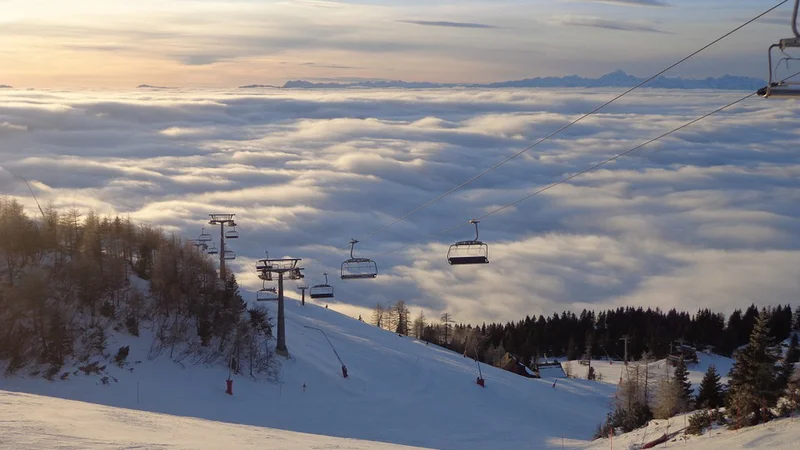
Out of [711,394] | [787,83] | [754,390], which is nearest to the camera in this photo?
[787,83]

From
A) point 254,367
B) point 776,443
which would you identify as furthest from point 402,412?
point 776,443

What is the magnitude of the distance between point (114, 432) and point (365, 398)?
16.8 metres

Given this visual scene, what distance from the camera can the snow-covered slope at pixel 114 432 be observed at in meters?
17.6

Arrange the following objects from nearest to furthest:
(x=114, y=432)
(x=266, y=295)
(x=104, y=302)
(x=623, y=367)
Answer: (x=114, y=432), (x=104, y=302), (x=266, y=295), (x=623, y=367)

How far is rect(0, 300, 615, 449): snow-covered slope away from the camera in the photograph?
30.8 meters

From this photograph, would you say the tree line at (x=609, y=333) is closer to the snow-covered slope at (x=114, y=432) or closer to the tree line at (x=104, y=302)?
the tree line at (x=104, y=302)

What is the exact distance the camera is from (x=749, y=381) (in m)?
25.2

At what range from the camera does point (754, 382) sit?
981 inches

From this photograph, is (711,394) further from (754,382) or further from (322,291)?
(322,291)

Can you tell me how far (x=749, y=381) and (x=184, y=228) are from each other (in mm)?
135841

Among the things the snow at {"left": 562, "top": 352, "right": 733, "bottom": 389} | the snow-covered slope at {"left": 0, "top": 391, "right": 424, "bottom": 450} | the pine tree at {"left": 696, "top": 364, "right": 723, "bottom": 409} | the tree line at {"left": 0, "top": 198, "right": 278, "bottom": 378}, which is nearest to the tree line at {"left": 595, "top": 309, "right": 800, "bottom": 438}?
the pine tree at {"left": 696, "top": 364, "right": 723, "bottom": 409}

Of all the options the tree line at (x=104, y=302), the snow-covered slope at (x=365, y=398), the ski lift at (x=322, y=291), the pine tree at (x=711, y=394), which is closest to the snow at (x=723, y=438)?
the pine tree at (x=711, y=394)

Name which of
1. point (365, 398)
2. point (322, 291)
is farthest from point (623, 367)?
point (322, 291)

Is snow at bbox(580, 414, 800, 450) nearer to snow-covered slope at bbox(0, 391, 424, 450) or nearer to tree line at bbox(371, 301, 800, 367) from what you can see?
snow-covered slope at bbox(0, 391, 424, 450)
